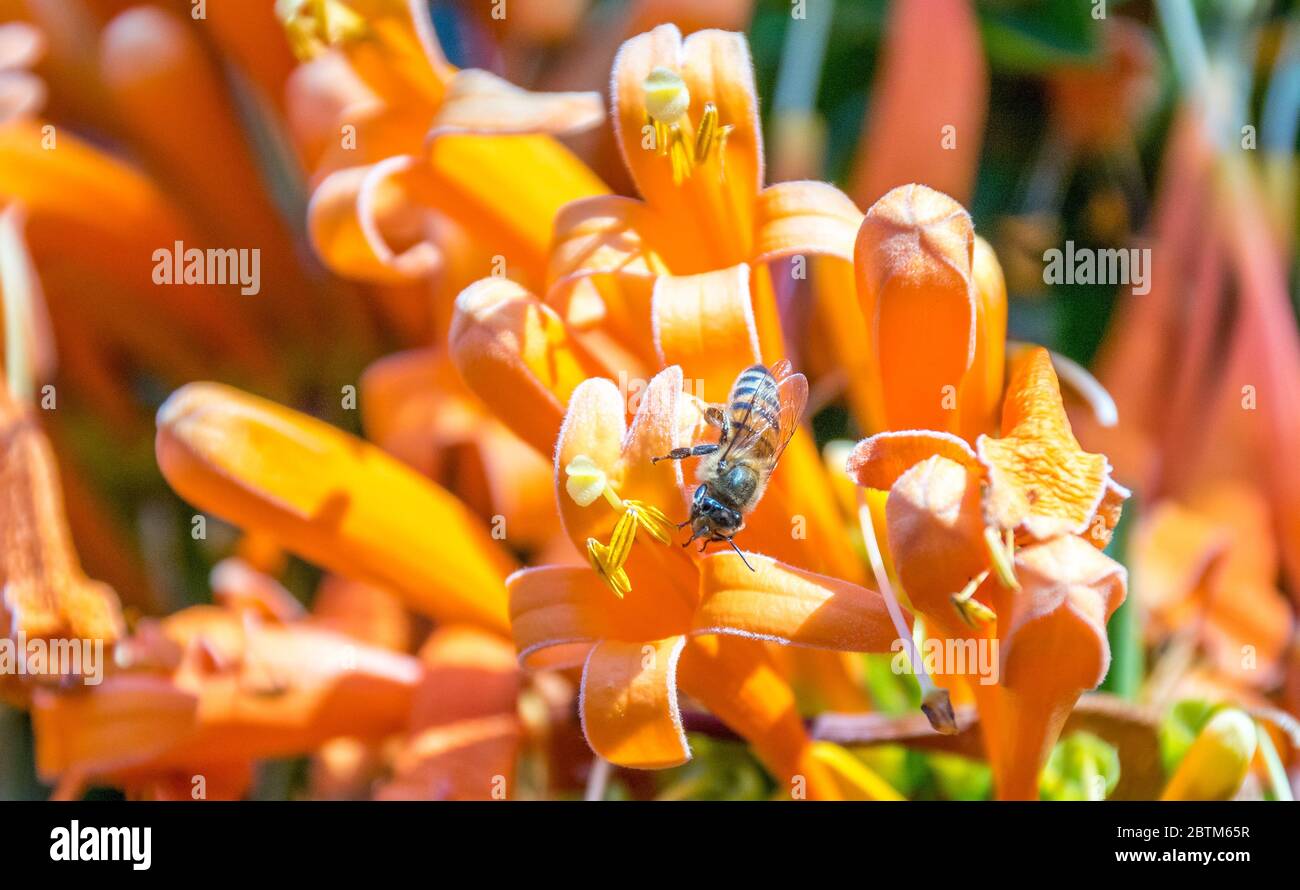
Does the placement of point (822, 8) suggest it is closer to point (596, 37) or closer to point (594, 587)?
point (596, 37)

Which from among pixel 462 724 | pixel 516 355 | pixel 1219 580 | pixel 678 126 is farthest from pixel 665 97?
pixel 1219 580

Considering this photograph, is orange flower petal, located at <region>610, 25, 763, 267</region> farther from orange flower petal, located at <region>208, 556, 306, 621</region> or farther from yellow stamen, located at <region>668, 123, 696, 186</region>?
orange flower petal, located at <region>208, 556, 306, 621</region>

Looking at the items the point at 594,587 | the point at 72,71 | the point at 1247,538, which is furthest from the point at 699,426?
the point at 72,71

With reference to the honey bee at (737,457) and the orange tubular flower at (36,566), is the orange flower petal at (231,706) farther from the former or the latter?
the honey bee at (737,457)

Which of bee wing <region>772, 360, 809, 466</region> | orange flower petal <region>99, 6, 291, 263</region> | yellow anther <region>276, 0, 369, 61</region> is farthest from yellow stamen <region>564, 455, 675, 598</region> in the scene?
orange flower petal <region>99, 6, 291, 263</region>

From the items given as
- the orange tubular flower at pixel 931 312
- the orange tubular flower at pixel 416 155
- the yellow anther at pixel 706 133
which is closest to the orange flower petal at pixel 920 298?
the orange tubular flower at pixel 931 312

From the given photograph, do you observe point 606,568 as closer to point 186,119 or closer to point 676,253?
point 676,253
